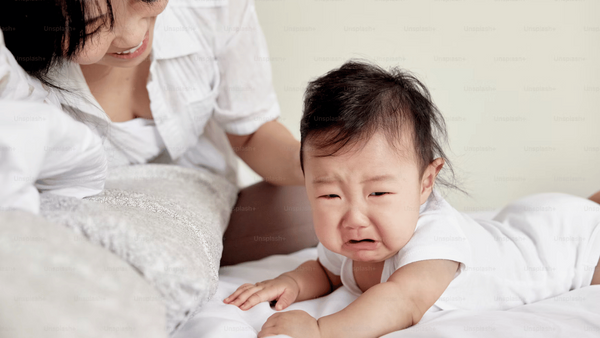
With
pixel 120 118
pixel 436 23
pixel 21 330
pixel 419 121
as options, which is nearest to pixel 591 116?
pixel 436 23

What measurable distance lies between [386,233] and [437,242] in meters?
0.10

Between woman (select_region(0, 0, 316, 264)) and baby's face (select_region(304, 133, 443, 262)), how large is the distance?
0.35 m

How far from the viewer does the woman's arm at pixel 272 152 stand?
4.12 ft

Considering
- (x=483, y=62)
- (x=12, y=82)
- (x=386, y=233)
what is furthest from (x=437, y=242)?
(x=483, y=62)

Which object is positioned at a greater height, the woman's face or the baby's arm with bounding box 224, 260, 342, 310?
the woman's face

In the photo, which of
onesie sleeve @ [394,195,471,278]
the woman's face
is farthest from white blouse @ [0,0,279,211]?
onesie sleeve @ [394,195,471,278]

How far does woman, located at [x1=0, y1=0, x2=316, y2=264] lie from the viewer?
45.0 inches

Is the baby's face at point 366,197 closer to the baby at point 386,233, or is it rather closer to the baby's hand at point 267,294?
the baby at point 386,233

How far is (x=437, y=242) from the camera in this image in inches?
35.4

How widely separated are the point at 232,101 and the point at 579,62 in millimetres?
1444

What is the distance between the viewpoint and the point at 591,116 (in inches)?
78.7

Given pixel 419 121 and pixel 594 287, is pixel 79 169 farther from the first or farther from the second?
pixel 594 287

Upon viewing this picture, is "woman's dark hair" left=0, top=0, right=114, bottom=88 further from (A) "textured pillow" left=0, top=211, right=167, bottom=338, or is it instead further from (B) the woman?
(A) "textured pillow" left=0, top=211, right=167, bottom=338

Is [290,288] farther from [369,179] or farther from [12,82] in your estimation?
[12,82]
